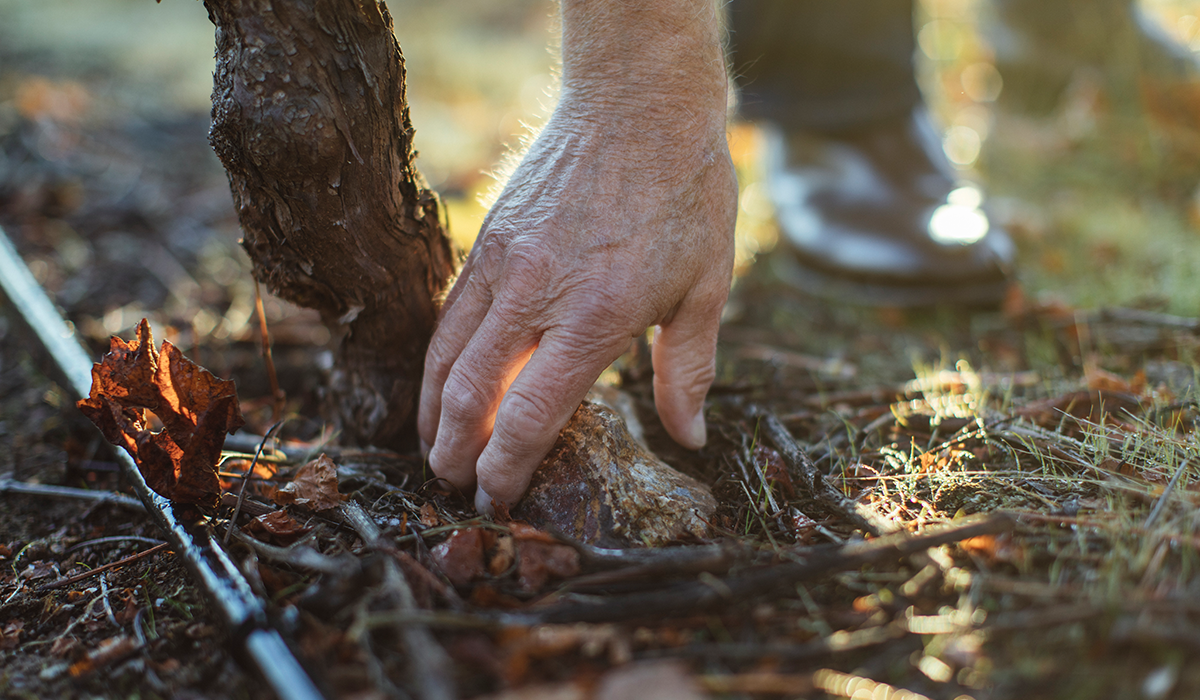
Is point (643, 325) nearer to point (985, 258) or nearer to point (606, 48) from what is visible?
point (606, 48)

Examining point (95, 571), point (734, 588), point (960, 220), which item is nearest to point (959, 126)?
point (960, 220)

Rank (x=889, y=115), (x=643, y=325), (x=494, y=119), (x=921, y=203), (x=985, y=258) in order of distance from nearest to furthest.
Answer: (x=643, y=325)
(x=985, y=258)
(x=921, y=203)
(x=889, y=115)
(x=494, y=119)

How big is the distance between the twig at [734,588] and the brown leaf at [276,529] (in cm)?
54

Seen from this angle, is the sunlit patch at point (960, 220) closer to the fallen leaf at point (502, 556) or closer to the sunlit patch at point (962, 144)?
the sunlit patch at point (962, 144)

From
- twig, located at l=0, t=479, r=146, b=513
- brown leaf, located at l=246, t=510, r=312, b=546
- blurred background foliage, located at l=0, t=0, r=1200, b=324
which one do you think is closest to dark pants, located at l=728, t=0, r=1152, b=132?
blurred background foliage, located at l=0, t=0, r=1200, b=324

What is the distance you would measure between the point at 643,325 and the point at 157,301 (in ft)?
7.81

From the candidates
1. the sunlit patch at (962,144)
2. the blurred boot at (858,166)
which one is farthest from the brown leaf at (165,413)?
the sunlit patch at (962,144)

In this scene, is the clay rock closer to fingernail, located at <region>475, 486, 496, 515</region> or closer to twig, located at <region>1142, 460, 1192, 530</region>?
fingernail, located at <region>475, 486, 496, 515</region>

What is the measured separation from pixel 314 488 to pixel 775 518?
931 mm

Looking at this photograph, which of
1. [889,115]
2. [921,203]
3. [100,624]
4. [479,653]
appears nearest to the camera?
[479,653]

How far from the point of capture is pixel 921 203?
3.02 m

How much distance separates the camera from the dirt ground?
0.93m

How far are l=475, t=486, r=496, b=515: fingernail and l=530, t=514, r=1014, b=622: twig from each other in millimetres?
398

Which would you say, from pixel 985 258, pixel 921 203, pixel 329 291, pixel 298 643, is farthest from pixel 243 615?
pixel 921 203
